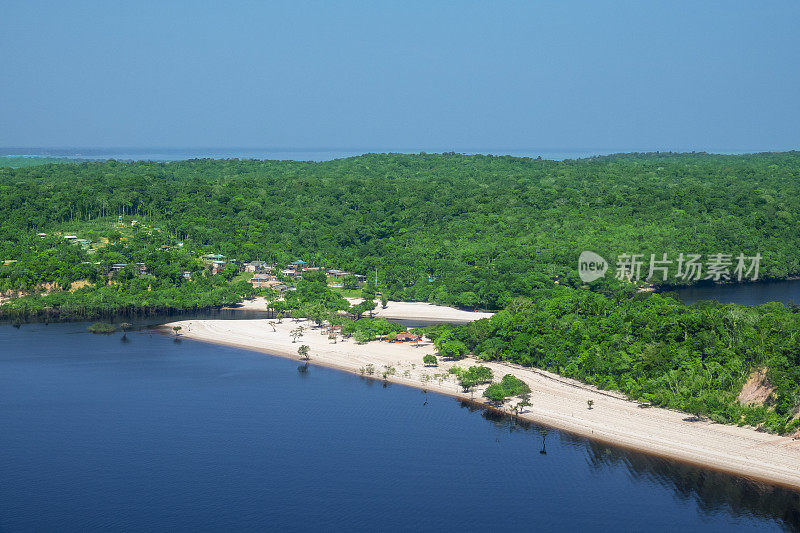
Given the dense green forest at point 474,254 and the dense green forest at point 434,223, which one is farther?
the dense green forest at point 434,223

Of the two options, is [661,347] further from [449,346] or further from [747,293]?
[747,293]

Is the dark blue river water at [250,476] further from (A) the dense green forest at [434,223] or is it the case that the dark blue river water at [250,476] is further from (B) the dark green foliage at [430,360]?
(A) the dense green forest at [434,223]

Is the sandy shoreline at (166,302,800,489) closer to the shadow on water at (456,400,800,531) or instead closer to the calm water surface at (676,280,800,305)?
the shadow on water at (456,400,800,531)

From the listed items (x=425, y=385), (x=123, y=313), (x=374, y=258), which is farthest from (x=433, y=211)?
(x=425, y=385)

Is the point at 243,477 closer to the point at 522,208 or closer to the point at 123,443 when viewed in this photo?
the point at 123,443

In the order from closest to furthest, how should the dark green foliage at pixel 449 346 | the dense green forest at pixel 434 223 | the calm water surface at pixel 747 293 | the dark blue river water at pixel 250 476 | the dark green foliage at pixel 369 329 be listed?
the dark blue river water at pixel 250 476
the dark green foliage at pixel 449 346
the dark green foliage at pixel 369 329
the calm water surface at pixel 747 293
the dense green forest at pixel 434 223

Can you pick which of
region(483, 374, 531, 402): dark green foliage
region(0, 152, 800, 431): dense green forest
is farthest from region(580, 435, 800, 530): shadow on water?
region(483, 374, 531, 402): dark green foliage

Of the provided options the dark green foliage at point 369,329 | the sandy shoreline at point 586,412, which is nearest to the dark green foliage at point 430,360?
the sandy shoreline at point 586,412
